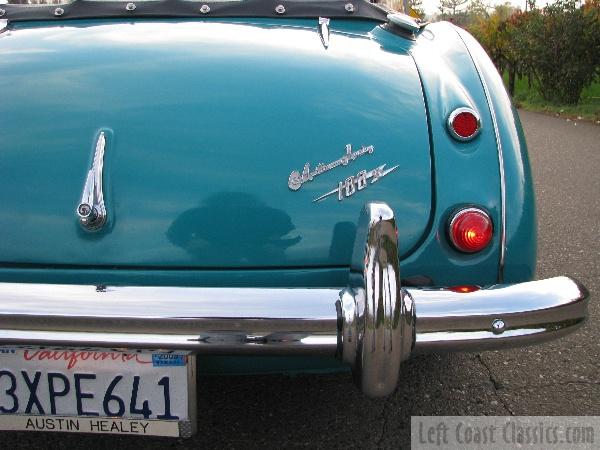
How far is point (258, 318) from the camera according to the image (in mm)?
1389

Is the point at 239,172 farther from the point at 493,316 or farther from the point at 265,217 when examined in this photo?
the point at 493,316

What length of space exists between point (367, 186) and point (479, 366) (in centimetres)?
117

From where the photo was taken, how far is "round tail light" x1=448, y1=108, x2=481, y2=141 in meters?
1.70

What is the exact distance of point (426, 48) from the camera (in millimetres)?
2135

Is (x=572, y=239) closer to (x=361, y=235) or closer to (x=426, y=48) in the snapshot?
(x=426, y=48)

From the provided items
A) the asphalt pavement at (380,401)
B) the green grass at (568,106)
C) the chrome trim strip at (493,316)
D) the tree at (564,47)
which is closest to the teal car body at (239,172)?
the chrome trim strip at (493,316)

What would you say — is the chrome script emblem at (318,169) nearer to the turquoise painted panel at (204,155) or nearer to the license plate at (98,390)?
the turquoise painted panel at (204,155)

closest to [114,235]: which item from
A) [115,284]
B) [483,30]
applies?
[115,284]

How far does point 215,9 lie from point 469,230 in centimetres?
134

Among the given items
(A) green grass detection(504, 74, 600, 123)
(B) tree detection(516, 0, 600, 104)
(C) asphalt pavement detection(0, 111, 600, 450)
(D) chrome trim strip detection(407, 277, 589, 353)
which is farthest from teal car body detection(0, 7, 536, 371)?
(B) tree detection(516, 0, 600, 104)

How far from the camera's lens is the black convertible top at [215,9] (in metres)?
2.35

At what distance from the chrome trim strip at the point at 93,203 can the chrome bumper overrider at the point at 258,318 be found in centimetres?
18

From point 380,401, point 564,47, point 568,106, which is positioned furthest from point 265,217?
point 564,47

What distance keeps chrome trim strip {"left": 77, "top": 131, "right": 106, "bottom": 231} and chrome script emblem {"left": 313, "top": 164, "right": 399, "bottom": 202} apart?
0.52 metres
